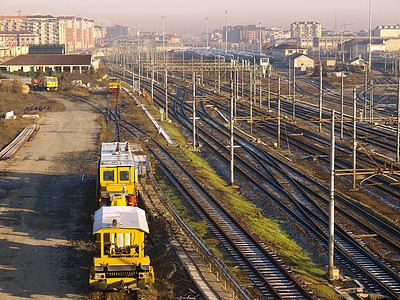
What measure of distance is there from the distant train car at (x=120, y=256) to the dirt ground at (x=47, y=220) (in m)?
0.93

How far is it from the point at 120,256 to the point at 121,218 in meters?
1.10

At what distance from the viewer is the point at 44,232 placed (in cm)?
2056

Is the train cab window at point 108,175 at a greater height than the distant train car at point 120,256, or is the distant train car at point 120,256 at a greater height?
the train cab window at point 108,175

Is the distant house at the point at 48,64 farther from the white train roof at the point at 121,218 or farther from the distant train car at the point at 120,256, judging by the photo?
the distant train car at the point at 120,256

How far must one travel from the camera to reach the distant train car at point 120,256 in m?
14.9

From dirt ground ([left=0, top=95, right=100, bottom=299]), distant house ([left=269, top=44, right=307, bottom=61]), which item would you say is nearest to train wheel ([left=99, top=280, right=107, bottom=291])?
dirt ground ([left=0, top=95, right=100, bottom=299])

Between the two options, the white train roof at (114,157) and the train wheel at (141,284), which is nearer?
the train wheel at (141,284)

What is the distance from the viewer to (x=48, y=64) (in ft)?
331

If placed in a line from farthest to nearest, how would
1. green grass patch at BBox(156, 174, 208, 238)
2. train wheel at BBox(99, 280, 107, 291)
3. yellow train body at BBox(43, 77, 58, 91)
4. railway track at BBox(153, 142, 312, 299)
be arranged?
yellow train body at BBox(43, 77, 58, 91) < green grass patch at BBox(156, 174, 208, 238) < railway track at BBox(153, 142, 312, 299) < train wheel at BBox(99, 280, 107, 291)

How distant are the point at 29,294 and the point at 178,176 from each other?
17.5 metres

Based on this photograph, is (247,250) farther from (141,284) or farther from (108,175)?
(141,284)

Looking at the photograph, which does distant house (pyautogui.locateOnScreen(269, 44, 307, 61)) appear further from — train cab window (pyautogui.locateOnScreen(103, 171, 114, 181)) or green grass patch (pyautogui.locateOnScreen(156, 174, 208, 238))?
train cab window (pyautogui.locateOnScreen(103, 171, 114, 181))

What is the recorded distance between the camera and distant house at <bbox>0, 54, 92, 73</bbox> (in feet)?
323

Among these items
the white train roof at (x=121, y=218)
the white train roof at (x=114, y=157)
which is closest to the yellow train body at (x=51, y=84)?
the white train roof at (x=114, y=157)
